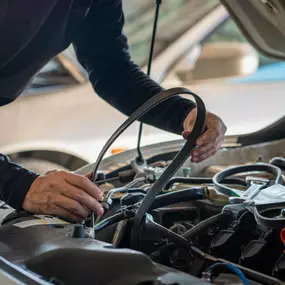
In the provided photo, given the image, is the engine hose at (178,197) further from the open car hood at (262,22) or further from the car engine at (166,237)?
the open car hood at (262,22)

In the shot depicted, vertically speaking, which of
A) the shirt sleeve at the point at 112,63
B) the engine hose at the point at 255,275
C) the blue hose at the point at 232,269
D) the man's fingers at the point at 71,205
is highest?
the shirt sleeve at the point at 112,63

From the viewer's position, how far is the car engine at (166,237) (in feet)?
2.67

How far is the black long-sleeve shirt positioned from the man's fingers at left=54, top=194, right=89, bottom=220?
8 cm

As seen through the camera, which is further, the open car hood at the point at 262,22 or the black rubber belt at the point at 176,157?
the open car hood at the point at 262,22

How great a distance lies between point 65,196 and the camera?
104 centimetres

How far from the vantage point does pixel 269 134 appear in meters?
1.81

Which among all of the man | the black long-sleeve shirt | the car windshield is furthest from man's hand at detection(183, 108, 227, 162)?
the car windshield

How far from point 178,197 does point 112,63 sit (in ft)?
1.74

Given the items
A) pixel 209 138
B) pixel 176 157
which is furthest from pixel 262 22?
pixel 176 157

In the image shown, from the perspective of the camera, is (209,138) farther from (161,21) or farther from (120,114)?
(161,21)

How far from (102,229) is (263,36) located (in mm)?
630

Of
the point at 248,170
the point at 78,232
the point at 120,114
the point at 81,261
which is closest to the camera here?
the point at 81,261

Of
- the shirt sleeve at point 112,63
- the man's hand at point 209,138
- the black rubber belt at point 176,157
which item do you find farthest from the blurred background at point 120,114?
the black rubber belt at point 176,157

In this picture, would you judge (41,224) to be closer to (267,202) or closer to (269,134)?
(267,202)
